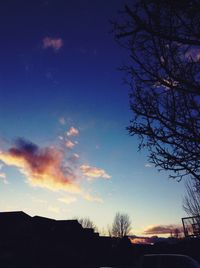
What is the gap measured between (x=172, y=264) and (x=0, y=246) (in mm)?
8839

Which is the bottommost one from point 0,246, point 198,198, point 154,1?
point 0,246

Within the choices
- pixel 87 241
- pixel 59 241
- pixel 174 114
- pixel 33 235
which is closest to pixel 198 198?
pixel 87 241

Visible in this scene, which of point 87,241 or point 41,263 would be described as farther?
point 87,241

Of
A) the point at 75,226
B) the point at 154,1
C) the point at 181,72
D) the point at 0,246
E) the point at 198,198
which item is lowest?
the point at 0,246

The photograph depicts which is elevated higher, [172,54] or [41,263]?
[172,54]

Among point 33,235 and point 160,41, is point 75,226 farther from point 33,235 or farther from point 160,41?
point 160,41

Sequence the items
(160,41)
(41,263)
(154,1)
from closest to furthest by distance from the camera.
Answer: (154,1)
(160,41)
(41,263)

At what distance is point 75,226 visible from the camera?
16.1 m

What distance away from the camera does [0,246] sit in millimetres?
13273

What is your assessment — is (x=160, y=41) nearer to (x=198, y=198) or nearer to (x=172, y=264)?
(x=172, y=264)

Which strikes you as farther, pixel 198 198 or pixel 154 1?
pixel 198 198

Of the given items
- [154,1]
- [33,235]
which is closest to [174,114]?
[154,1]

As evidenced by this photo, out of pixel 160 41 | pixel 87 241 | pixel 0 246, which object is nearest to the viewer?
pixel 160 41

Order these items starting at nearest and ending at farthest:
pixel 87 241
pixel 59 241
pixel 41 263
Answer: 1. pixel 41 263
2. pixel 59 241
3. pixel 87 241
